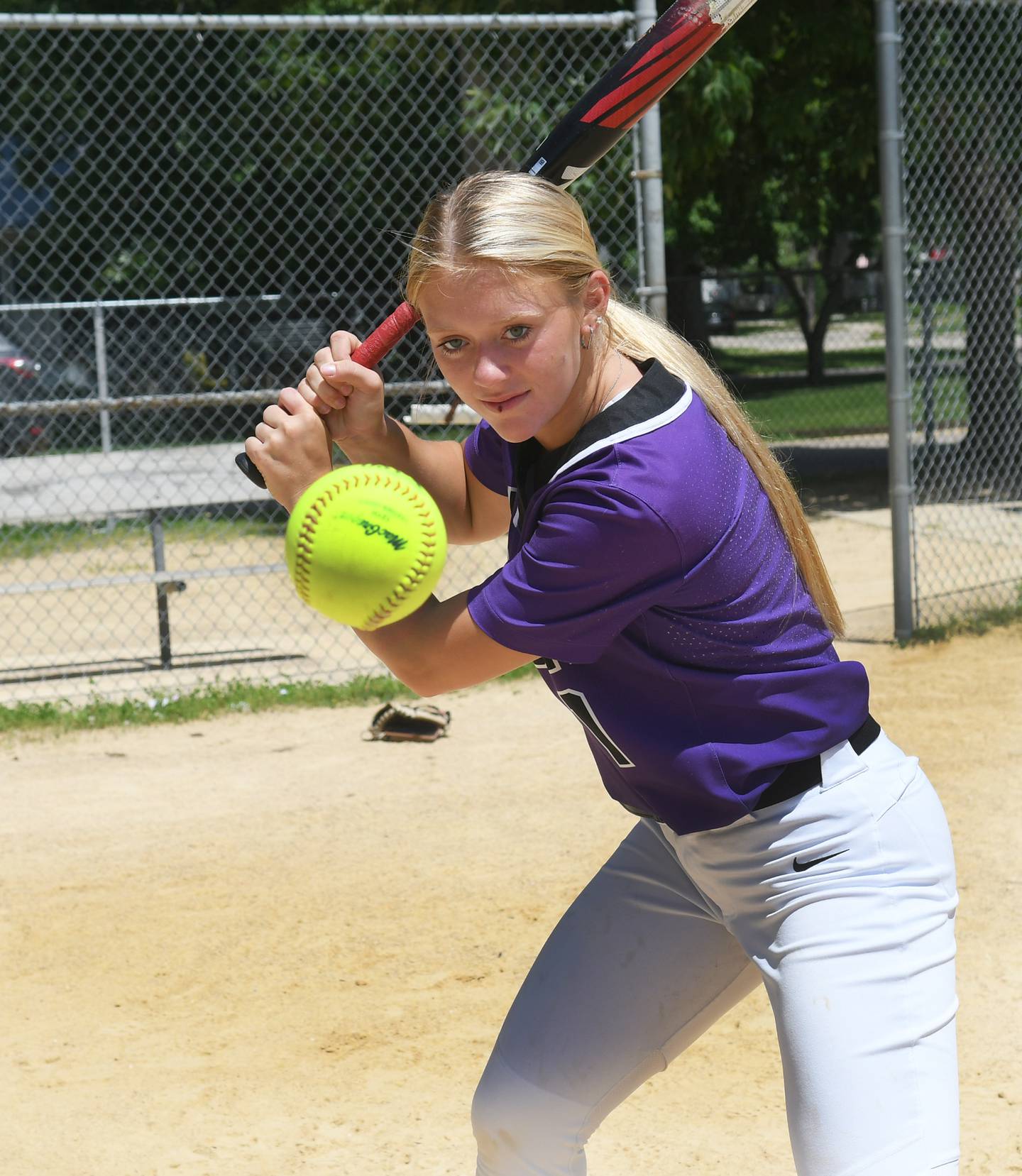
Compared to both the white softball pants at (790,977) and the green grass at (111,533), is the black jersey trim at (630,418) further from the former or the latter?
the green grass at (111,533)

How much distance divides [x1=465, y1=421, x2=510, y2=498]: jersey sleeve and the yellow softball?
587 mm

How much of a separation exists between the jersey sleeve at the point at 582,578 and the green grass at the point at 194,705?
4163mm

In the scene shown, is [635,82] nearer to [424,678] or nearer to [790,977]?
[424,678]

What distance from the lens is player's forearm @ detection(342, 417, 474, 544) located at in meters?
2.41

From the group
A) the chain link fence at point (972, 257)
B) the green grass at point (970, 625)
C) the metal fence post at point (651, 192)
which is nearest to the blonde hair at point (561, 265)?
the metal fence post at point (651, 192)

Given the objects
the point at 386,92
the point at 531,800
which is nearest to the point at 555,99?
the point at 386,92

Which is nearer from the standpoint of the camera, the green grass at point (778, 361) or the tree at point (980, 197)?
the tree at point (980, 197)

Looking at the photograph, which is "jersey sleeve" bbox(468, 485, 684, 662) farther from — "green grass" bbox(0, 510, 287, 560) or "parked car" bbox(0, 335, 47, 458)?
"parked car" bbox(0, 335, 47, 458)

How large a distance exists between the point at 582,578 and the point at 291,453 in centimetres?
50

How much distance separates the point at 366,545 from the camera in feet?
5.90

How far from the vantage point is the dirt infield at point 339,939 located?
3137mm

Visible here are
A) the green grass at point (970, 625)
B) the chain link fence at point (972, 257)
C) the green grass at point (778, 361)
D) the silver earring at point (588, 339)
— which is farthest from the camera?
the green grass at point (778, 361)

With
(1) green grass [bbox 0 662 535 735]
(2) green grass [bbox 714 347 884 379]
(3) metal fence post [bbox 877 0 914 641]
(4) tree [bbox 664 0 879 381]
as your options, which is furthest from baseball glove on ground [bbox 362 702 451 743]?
(2) green grass [bbox 714 347 884 379]

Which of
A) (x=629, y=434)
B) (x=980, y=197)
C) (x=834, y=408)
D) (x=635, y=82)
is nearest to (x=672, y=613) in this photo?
(x=629, y=434)
